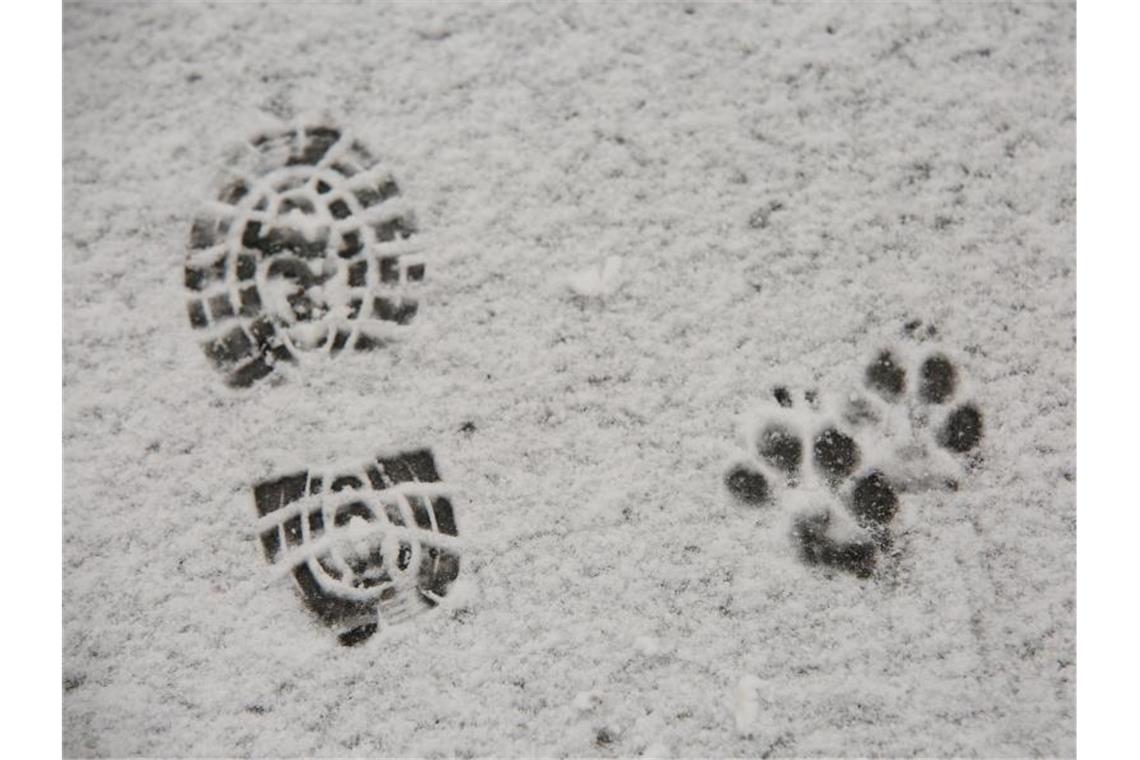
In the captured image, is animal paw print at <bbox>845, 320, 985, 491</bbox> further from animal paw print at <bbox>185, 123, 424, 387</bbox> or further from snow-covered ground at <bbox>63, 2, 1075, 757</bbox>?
animal paw print at <bbox>185, 123, 424, 387</bbox>

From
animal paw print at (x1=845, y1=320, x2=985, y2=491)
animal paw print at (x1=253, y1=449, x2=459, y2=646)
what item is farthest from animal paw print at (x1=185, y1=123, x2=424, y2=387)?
animal paw print at (x1=845, y1=320, x2=985, y2=491)

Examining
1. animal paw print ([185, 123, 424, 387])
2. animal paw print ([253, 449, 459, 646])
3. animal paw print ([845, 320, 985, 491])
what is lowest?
animal paw print ([253, 449, 459, 646])

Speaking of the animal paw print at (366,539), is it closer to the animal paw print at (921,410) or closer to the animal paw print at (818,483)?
the animal paw print at (818,483)

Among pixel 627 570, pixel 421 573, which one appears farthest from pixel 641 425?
pixel 421 573

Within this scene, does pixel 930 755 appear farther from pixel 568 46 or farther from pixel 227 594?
pixel 568 46

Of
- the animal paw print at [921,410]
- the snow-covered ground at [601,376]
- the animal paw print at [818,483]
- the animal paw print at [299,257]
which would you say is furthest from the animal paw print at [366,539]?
the animal paw print at [921,410]

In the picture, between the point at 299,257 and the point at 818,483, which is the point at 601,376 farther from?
the point at 299,257
